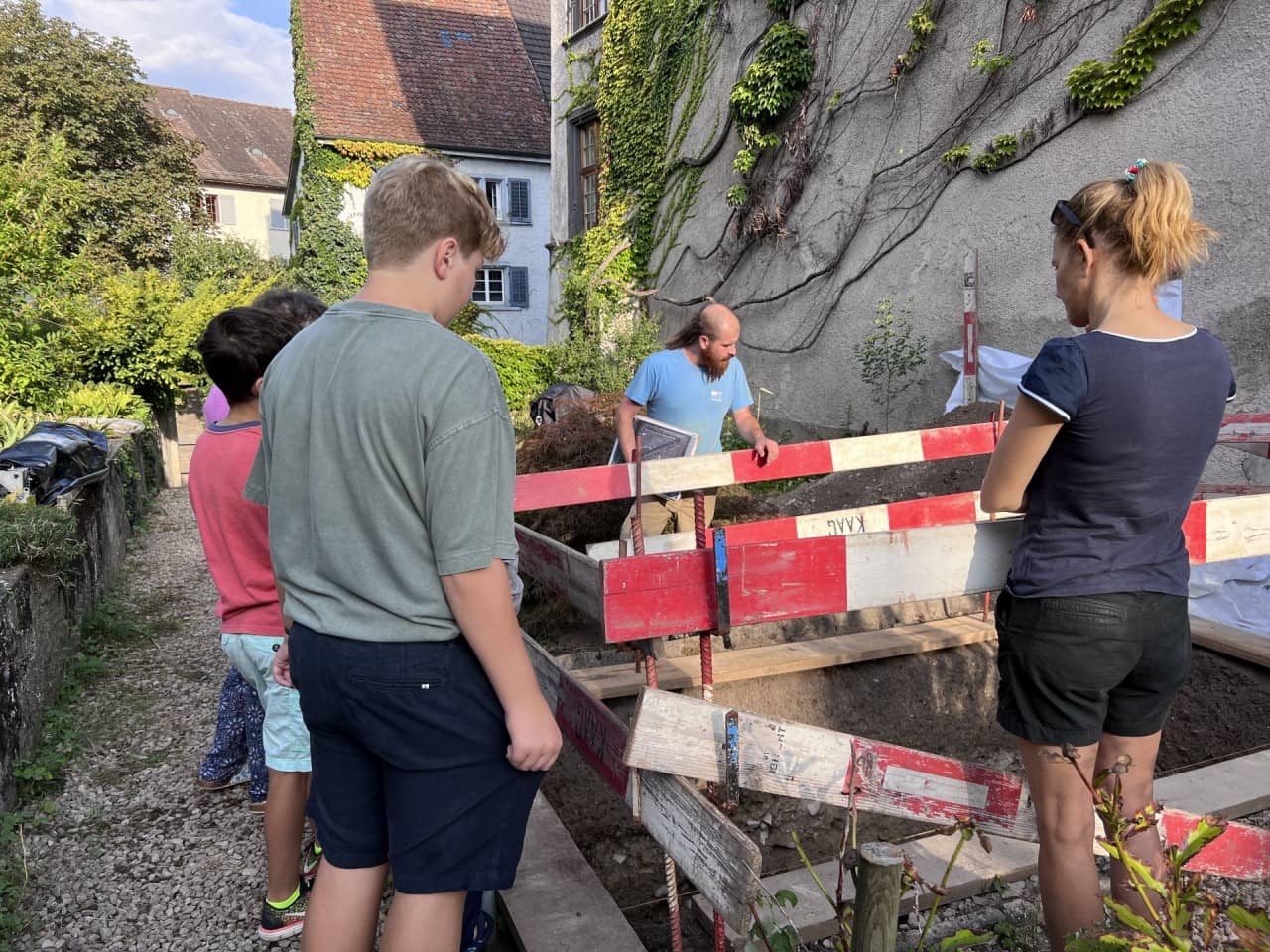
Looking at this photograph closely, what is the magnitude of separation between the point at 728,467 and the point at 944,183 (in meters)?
6.76

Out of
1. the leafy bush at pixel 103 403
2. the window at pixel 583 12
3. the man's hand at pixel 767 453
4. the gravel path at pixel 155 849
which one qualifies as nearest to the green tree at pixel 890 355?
the man's hand at pixel 767 453

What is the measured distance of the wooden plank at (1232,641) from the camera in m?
4.04

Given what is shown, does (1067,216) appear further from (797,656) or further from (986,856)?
(797,656)

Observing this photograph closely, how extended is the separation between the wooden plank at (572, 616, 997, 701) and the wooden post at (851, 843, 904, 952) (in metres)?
2.45

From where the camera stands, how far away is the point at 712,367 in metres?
4.60

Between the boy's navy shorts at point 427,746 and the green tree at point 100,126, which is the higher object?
the green tree at point 100,126

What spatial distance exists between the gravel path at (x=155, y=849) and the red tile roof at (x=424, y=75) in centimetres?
1964

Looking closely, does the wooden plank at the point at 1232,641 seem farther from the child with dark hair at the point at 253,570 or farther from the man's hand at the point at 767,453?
the child with dark hair at the point at 253,570

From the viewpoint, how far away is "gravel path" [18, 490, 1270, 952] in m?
2.68

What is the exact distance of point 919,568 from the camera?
1.96 meters

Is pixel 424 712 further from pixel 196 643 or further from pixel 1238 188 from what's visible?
pixel 1238 188

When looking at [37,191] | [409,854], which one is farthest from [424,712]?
[37,191]

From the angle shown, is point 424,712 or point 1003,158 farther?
point 1003,158

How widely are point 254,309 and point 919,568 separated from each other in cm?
213
